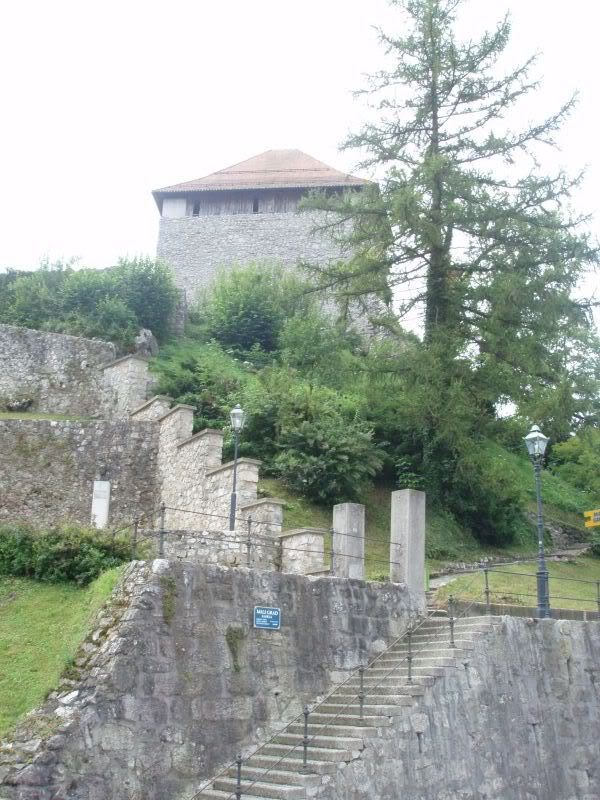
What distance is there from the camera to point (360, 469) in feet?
76.8

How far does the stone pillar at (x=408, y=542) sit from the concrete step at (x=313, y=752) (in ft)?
12.6

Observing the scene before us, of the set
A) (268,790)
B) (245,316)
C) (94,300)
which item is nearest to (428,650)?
(268,790)

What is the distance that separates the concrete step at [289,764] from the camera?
12.9m

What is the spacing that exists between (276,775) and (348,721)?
142cm

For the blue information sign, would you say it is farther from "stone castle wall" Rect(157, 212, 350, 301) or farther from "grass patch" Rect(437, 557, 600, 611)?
"stone castle wall" Rect(157, 212, 350, 301)

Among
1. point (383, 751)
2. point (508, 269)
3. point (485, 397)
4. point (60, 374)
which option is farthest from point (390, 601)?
point (60, 374)

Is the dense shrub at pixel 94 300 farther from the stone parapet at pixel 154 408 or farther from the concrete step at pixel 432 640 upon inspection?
the concrete step at pixel 432 640

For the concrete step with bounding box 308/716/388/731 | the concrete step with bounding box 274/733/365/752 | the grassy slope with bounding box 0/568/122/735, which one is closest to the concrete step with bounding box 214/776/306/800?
the concrete step with bounding box 274/733/365/752

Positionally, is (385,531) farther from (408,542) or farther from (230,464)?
(408,542)

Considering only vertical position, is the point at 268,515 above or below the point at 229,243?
below

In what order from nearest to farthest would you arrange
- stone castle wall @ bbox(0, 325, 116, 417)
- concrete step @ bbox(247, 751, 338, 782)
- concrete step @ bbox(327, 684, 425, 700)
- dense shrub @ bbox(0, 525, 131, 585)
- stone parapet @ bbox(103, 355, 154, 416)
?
concrete step @ bbox(247, 751, 338, 782) → concrete step @ bbox(327, 684, 425, 700) → dense shrub @ bbox(0, 525, 131, 585) → stone parapet @ bbox(103, 355, 154, 416) → stone castle wall @ bbox(0, 325, 116, 417)

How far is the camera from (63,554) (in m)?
15.0

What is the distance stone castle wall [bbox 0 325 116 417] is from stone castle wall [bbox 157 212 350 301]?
15473 millimetres

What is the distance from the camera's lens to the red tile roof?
1722 inches
